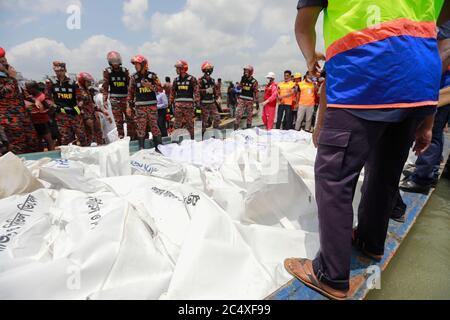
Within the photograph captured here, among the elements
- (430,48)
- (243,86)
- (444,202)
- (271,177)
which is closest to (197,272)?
(271,177)

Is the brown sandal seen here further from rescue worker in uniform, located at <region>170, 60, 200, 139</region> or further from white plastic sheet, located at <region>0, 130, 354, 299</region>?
rescue worker in uniform, located at <region>170, 60, 200, 139</region>

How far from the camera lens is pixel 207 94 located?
533cm

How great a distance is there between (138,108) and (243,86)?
126 inches

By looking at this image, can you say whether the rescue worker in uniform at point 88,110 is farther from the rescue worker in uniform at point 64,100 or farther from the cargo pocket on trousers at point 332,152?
the cargo pocket on trousers at point 332,152

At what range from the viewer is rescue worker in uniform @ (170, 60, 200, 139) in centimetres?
463

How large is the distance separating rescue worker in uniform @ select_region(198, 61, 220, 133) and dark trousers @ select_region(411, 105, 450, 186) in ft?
13.0

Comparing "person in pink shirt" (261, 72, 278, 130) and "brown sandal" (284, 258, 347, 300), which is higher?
"person in pink shirt" (261, 72, 278, 130)

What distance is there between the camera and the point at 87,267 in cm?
91

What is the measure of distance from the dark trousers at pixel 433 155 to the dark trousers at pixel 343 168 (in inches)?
46.2

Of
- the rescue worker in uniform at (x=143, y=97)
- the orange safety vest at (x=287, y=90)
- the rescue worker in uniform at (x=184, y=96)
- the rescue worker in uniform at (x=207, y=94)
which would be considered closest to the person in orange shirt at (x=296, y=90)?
the orange safety vest at (x=287, y=90)

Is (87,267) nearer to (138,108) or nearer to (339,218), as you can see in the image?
(339,218)

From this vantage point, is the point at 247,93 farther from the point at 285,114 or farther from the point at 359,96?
the point at 359,96

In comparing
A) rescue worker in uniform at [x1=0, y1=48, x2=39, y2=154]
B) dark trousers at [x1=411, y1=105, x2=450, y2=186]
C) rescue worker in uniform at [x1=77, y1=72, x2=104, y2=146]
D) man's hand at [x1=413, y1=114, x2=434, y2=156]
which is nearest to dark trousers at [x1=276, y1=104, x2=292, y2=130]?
rescue worker in uniform at [x1=77, y1=72, x2=104, y2=146]
